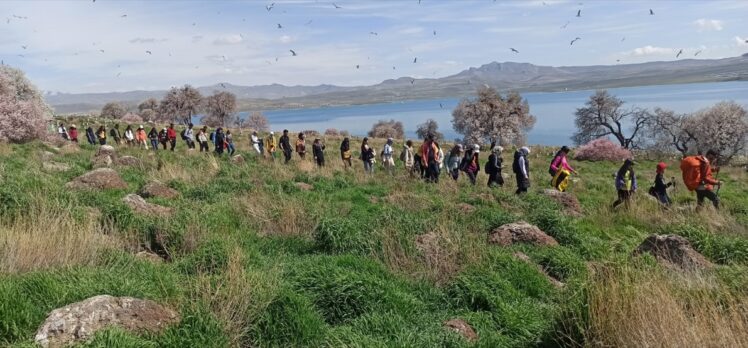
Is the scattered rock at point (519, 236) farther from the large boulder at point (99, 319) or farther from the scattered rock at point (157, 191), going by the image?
the scattered rock at point (157, 191)

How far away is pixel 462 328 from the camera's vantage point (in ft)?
16.4

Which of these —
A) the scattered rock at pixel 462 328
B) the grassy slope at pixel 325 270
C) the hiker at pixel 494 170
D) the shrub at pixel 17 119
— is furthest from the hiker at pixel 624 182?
the shrub at pixel 17 119

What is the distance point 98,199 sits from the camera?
8977 millimetres

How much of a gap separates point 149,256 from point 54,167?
374 inches

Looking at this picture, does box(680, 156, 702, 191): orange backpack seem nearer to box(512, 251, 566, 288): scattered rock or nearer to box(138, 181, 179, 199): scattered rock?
box(512, 251, 566, 288): scattered rock

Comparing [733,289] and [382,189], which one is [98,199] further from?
[733,289]

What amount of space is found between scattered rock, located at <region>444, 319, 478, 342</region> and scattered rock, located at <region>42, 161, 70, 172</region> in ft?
41.8

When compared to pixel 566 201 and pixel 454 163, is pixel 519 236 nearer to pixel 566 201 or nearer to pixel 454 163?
pixel 566 201

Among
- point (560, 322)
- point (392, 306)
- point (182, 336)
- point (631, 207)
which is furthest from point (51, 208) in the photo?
point (631, 207)

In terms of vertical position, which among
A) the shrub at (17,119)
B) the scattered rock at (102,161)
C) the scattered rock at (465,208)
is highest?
the shrub at (17,119)

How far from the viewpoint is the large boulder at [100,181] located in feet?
37.3

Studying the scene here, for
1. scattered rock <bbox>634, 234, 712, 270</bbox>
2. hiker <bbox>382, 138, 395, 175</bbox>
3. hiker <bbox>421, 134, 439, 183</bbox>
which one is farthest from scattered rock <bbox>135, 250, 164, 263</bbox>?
hiker <bbox>382, 138, 395, 175</bbox>

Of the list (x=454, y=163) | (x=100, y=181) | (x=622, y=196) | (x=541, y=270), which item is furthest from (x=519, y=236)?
(x=100, y=181)

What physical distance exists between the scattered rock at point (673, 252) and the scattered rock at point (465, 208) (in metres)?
3.57
